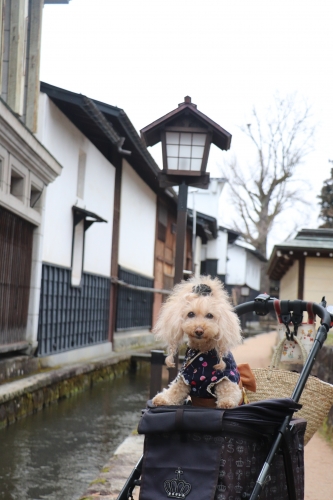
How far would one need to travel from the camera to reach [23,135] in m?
9.36

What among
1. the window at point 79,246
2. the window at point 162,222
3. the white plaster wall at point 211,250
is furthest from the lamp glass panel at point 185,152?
the white plaster wall at point 211,250

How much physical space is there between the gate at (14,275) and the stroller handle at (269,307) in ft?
20.3

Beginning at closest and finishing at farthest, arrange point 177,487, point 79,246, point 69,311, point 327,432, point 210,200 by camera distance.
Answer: point 177,487, point 327,432, point 69,311, point 79,246, point 210,200

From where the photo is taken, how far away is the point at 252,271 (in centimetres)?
4634

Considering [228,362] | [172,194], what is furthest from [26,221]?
[172,194]

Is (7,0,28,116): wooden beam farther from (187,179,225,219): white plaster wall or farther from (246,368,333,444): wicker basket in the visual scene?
(187,179,225,219): white plaster wall

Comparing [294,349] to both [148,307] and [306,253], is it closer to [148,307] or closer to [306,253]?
[306,253]

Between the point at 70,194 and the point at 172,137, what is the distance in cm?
655

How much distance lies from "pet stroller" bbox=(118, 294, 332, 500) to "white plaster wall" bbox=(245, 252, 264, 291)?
131 feet

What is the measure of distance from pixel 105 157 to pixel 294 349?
12141 mm

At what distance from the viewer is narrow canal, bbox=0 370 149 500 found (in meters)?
6.05

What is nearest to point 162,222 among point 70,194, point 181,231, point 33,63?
point 70,194

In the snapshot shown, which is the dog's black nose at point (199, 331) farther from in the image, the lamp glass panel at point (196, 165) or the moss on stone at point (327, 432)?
the moss on stone at point (327, 432)

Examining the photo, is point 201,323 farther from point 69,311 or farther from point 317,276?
point 317,276
